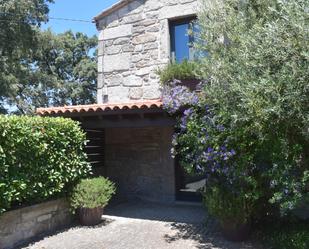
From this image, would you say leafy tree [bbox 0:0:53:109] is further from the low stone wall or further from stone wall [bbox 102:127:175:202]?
the low stone wall

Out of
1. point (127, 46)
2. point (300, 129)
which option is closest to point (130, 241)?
point (300, 129)

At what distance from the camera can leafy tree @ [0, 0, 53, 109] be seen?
53.8ft

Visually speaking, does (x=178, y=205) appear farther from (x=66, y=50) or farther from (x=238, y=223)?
(x=66, y=50)

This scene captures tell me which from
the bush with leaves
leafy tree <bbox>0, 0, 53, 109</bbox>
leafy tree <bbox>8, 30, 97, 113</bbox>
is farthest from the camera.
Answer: leafy tree <bbox>8, 30, 97, 113</bbox>

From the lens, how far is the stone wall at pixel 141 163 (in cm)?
977

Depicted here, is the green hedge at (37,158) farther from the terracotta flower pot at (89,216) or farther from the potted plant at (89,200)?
the terracotta flower pot at (89,216)

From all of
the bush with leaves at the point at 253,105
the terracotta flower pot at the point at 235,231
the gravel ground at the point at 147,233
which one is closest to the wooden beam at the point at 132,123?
the bush with leaves at the point at 253,105

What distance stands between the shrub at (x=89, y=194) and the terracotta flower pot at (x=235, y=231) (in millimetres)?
2645

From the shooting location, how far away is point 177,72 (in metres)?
8.46

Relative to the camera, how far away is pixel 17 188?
6.41 m

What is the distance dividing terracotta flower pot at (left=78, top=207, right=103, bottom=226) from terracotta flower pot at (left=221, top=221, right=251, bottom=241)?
274cm

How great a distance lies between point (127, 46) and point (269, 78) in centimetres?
629

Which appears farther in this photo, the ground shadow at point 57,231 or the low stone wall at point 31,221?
the ground shadow at point 57,231

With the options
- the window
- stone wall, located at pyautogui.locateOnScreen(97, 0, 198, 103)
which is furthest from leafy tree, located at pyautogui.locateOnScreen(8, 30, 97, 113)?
the window
